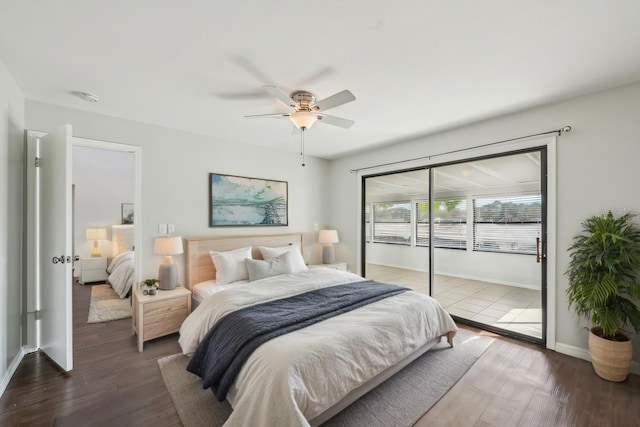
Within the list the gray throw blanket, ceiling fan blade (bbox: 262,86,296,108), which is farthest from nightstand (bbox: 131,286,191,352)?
ceiling fan blade (bbox: 262,86,296,108)

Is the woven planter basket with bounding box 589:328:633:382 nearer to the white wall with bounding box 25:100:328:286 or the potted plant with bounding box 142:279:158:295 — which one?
the white wall with bounding box 25:100:328:286

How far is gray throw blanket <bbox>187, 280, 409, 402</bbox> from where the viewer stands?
1.84m

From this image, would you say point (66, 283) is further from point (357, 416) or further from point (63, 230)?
point (357, 416)

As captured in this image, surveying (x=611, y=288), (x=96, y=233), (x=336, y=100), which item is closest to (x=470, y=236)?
(x=611, y=288)

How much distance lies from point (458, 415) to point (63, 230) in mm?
3502

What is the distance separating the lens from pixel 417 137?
12.9ft

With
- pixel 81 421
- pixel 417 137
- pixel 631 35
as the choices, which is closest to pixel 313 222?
pixel 417 137

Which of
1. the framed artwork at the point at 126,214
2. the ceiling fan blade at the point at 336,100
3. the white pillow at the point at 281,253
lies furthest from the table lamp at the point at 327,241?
the framed artwork at the point at 126,214

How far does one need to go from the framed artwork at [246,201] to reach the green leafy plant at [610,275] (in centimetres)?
375

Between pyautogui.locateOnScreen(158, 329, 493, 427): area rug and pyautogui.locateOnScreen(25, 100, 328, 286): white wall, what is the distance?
5.22 ft

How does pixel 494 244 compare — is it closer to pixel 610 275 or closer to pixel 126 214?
pixel 610 275

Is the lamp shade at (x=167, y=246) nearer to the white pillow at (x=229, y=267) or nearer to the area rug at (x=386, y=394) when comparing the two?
the white pillow at (x=229, y=267)

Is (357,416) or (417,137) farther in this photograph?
(417,137)

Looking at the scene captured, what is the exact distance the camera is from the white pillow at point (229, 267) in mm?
3434
